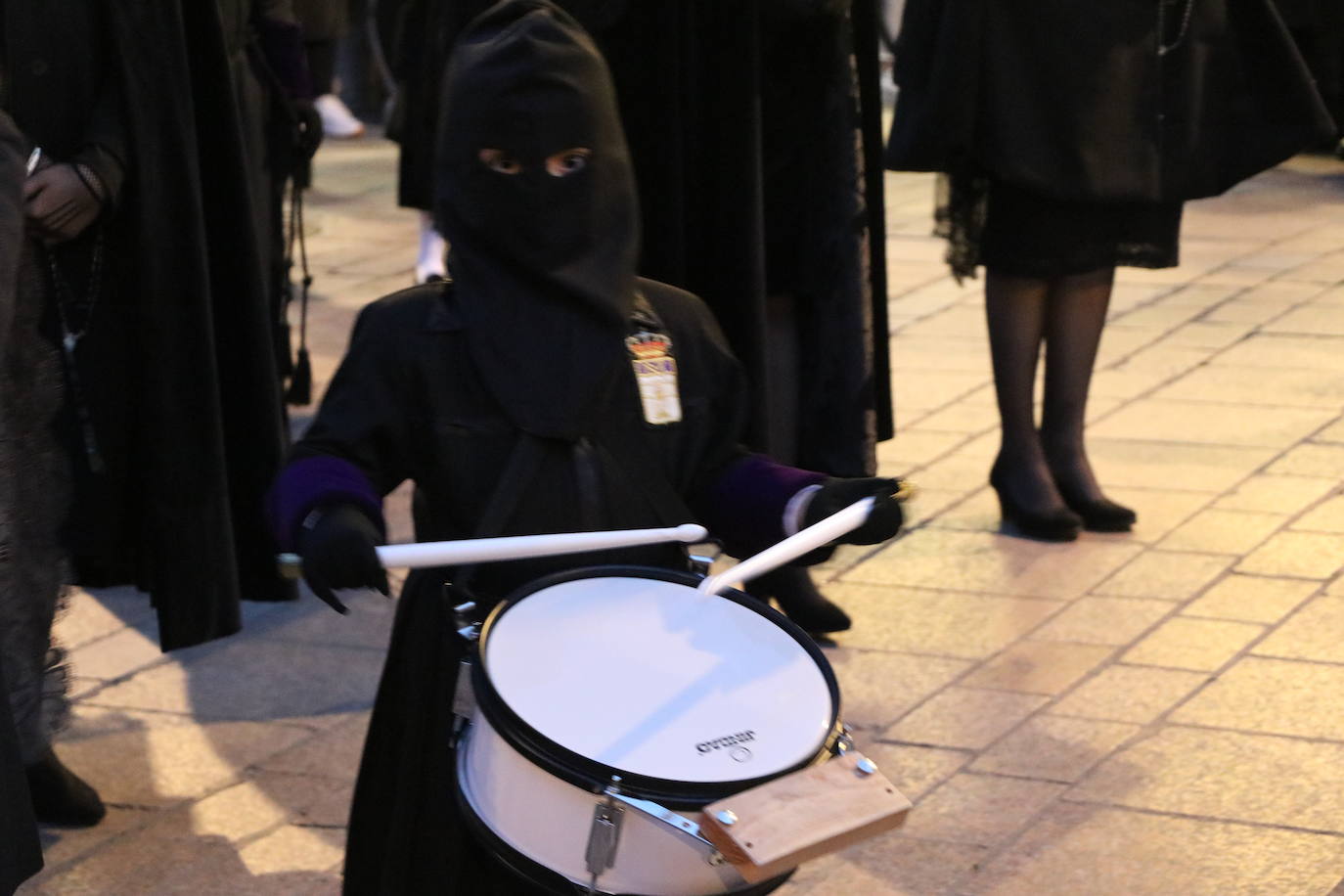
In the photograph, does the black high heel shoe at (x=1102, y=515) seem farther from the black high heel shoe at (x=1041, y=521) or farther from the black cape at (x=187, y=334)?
the black cape at (x=187, y=334)

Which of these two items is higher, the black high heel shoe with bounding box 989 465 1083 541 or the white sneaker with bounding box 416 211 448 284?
the white sneaker with bounding box 416 211 448 284

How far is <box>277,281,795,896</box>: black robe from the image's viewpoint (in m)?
2.45

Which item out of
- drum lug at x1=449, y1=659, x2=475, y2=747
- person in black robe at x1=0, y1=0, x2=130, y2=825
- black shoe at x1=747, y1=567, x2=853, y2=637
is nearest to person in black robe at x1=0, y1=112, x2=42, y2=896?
person in black robe at x1=0, y1=0, x2=130, y2=825

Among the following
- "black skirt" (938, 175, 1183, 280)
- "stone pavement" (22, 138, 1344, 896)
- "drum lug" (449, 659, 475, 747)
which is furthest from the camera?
"black skirt" (938, 175, 1183, 280)

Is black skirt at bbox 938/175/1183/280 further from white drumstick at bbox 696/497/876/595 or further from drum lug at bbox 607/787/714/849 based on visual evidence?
drum lug at bbox 607/787/714/849

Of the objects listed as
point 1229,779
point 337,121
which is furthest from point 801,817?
point 337,121

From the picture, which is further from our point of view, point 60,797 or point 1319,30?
point 1319,30

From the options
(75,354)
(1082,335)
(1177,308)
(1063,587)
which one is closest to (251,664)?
(75,354)

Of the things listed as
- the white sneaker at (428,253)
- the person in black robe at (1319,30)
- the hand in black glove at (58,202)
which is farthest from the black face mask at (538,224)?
the white sneaker at (428,253)

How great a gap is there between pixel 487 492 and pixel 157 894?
1.21 metres

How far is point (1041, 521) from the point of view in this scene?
4.84m

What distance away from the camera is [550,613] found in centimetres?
225

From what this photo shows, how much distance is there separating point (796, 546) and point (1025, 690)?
1.91 metres

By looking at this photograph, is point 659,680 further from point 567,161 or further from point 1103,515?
point 1103,515
